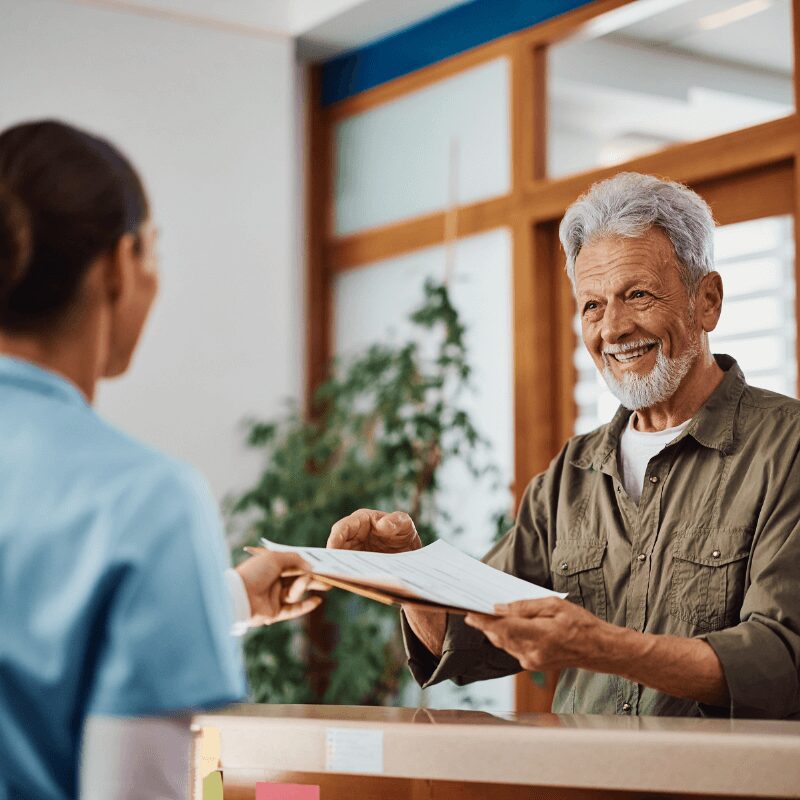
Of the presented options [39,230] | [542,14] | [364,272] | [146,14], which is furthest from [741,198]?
[39,230]

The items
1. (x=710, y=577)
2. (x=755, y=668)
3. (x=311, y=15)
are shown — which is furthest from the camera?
(x=311, y=15)

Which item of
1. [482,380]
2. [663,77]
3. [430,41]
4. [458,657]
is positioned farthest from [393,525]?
[430,41]

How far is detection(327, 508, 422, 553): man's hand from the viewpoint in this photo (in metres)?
1.80

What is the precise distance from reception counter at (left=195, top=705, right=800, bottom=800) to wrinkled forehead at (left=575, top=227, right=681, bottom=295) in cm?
80

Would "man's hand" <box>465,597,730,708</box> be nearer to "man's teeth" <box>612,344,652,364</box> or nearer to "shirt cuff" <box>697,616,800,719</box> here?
"shirt cuff" <box>697,616,800,719</box>

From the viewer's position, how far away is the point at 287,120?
4.85m

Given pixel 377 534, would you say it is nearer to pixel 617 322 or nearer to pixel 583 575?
pixel 583 575

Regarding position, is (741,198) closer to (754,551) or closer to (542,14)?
(542,14)

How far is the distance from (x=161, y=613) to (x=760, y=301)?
291 cm

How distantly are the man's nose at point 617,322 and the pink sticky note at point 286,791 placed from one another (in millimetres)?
909

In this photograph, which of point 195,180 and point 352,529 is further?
point 195,180

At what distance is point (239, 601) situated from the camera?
4.51 feet

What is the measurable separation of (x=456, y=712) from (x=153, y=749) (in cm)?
65

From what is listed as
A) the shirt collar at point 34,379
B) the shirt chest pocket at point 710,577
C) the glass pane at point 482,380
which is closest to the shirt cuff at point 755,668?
the shirt chest pocket at point 710,577
